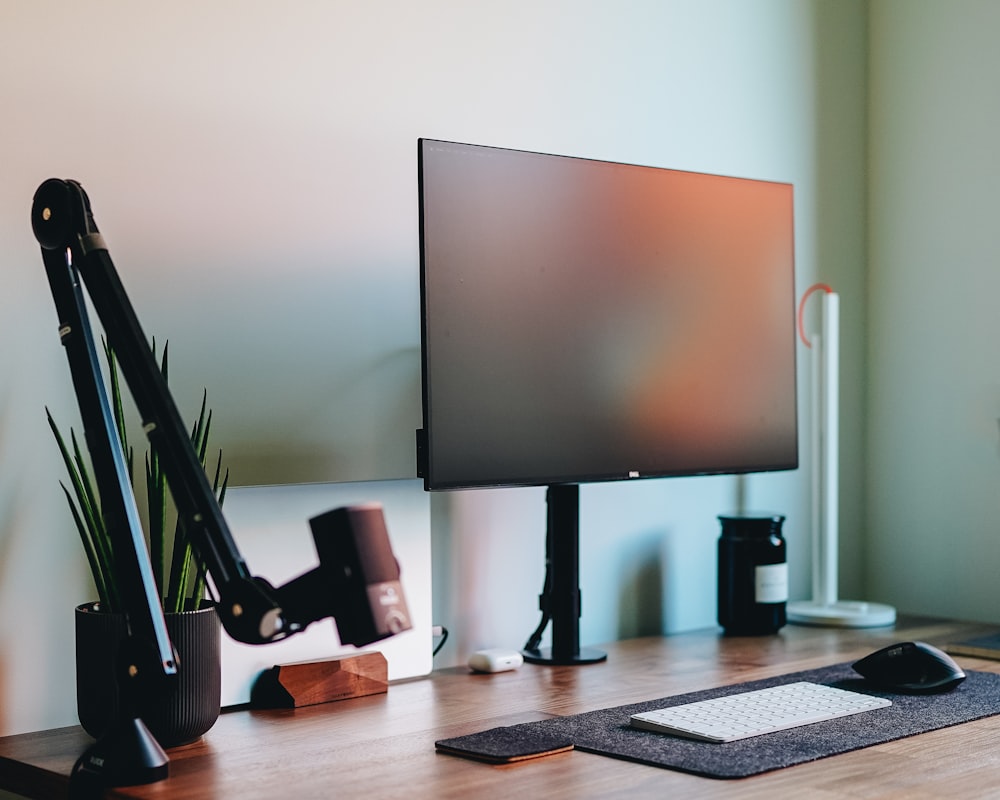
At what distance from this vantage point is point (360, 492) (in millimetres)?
1602

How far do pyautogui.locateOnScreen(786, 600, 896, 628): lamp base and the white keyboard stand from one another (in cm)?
52

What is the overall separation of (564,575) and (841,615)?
0.54 m

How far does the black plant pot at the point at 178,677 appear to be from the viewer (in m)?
1.23

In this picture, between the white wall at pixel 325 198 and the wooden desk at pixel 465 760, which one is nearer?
the wooden desk at pixel 465 760

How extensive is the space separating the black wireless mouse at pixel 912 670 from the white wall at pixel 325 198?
1.63ft

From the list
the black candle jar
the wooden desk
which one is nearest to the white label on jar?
the black candle jar


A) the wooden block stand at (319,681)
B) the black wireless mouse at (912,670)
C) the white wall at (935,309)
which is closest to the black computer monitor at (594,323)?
the wooden block stand at (319,681)

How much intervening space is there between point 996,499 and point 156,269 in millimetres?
1421

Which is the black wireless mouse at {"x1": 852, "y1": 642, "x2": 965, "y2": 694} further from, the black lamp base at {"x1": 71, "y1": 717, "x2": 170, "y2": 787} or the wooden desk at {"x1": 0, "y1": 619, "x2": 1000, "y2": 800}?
the black lamp base at {"x1": 71, "y1": 717, "x2": 170, "y2": 787}

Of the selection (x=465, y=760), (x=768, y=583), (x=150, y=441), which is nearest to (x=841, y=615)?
(x=768, y=583)

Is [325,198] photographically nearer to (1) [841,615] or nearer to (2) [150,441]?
(2) [150,441]

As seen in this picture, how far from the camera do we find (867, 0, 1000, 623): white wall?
2.14 m

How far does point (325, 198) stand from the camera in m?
1.61

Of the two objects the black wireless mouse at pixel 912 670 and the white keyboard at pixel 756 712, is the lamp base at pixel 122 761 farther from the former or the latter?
the black wireless mouse at pixel 912 670
